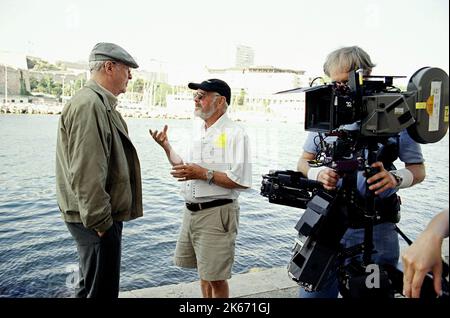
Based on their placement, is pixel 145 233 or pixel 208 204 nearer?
pixel 208 204

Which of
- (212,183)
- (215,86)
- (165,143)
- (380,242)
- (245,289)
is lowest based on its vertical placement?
(245,289)

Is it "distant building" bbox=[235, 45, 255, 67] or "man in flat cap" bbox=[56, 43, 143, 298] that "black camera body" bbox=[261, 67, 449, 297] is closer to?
"man in flat cap" bbox=[56, 43, 143, 298]

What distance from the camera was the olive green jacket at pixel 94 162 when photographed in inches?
70.6

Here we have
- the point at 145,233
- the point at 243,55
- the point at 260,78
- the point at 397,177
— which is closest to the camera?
the point at 397,177

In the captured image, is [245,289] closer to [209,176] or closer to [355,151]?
[209,176]

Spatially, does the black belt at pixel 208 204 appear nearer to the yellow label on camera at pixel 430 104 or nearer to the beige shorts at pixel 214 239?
the beige shorts at pixel 214 239

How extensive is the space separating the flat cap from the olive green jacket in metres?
0.15

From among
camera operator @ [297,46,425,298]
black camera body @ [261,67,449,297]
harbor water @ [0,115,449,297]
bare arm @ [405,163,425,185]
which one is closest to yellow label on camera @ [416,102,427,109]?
black camera body @ [261,67,449,297]

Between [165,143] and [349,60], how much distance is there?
43.4 inches

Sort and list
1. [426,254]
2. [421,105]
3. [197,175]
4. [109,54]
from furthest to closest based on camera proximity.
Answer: [197,175]
[109,54]
[421,105]
[426,254]

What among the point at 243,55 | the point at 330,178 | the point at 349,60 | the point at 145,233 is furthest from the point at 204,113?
the point at 243,55

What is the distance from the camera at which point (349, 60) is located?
5.69 feet

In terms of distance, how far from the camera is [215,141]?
2312 millimetres

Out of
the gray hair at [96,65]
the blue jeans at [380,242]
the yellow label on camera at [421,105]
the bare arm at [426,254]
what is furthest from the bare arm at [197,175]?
the bare arm at [426,254]
